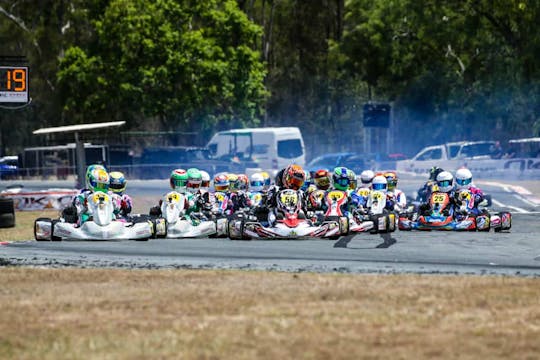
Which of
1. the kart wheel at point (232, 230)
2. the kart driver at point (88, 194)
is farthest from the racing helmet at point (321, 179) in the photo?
the kart driver at point (88, 194)

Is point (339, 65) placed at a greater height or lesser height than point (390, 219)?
greater

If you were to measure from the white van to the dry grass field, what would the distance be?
1338 inches

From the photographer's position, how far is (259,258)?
17.5 metres

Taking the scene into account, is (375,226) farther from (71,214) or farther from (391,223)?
(71,214)

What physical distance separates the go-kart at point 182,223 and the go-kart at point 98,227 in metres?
0.65

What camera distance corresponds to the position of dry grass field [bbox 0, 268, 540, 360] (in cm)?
996

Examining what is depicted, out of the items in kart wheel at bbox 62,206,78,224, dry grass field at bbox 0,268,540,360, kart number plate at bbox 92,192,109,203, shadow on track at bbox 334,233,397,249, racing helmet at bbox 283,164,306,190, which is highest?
racing helmet at bbox 283,164,306,190

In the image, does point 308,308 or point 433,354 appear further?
point 308,308

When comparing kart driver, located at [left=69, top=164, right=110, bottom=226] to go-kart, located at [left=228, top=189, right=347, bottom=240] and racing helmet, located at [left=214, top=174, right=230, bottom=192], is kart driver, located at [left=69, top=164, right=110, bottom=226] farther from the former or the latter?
racing helmet, located at [left=214, top=174, right=230, bottom=192]

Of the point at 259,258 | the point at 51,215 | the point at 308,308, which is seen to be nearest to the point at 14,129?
the point at 51,215

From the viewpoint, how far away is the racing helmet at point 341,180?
76.2 ft

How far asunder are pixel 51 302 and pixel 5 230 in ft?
41.8

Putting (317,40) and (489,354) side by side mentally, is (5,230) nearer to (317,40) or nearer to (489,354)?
(489,354)

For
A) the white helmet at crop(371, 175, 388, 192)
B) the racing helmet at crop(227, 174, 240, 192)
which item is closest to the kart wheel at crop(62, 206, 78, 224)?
the racing helmet at crop(227, 174, 240, 192)
